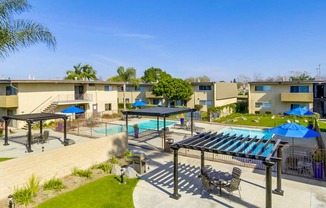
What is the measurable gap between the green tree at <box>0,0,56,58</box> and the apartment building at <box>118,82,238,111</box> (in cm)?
3314

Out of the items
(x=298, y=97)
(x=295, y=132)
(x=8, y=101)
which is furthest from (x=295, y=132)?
(x=8, y=101)

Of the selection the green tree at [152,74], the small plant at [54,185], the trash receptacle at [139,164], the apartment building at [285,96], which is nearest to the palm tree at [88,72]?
the green tree at [152,74]

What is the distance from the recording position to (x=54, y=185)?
40.2ft

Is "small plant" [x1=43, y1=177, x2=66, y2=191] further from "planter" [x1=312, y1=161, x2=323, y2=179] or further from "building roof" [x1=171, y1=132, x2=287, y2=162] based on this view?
"planter" [x1=312, y1=161, x2=323, y2=179]

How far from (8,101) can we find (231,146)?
2704cm

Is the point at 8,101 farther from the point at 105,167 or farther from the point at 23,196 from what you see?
the point at 23,196

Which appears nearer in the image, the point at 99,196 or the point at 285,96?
the point at 99,196

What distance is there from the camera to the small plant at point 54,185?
12141mm

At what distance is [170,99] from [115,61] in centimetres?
1419

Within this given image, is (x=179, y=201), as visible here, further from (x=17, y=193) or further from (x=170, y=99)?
(x=170, y=99)

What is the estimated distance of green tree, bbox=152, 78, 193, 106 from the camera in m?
42.8

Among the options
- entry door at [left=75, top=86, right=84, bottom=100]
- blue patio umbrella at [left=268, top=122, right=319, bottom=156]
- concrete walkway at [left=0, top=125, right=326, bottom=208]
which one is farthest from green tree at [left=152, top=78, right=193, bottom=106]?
blue patio umbrella at [left=268, top=122, right=319, bottom=156]

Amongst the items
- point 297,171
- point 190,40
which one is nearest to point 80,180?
point 297,171

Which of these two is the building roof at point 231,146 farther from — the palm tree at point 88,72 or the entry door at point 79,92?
the palm tree at point 88,72
